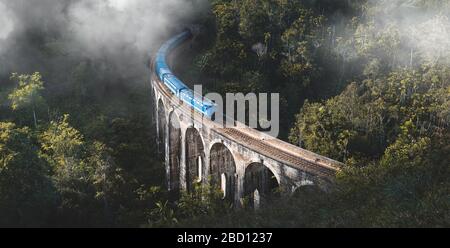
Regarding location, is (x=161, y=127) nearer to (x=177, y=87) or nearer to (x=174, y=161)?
(x=174, y=161)

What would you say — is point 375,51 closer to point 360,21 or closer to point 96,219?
point 360,21

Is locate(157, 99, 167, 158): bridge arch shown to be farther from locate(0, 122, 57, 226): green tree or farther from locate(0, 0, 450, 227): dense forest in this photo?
locate(0, 122, 57, 226): green tree

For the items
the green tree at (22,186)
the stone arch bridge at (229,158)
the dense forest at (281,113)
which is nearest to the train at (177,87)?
the stone arch bridge at (229,158)

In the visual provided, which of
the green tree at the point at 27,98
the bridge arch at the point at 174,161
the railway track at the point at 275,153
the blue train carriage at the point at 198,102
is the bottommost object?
the bridge arch at the point at 174,161

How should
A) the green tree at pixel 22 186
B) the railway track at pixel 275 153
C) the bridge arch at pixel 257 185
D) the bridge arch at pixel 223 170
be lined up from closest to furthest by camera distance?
1. the railway track at pixel 275 153
2. the green tree at pixel 22 186
3. the bridge arch at pixel 257 185
4. the bridge arch at pixel 223 170

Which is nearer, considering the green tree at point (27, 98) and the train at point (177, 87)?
the train at point (177, 87)

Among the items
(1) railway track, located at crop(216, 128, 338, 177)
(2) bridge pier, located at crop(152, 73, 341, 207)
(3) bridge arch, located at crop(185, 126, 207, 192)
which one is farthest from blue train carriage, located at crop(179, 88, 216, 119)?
(3) bridge arch, located at crop(185, 126, 207, 192)

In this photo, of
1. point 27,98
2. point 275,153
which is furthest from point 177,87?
point 27,98

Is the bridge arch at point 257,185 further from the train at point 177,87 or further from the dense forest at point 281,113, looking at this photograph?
the train at point 177,87

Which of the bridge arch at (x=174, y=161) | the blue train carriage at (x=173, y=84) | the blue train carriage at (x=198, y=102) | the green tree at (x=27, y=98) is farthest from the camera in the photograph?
the green tree at (x=27, y=98)
